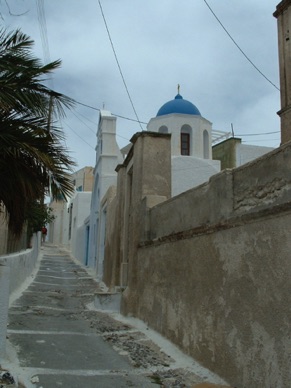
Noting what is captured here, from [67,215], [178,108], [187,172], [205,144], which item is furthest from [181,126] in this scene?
[67,215]

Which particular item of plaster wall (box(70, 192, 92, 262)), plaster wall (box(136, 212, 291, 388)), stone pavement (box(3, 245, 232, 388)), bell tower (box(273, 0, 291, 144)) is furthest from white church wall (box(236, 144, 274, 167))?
plaster wall (box(136, 212, 291, 388))

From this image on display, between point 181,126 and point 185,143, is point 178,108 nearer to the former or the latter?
point 181,126

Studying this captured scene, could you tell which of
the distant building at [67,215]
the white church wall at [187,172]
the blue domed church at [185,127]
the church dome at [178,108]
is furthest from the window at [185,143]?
the distant building at [67,215]

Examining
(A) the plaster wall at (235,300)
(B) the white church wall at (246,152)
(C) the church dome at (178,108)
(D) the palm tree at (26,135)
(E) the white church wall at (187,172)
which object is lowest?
(A) the plaster wall at (235,300)

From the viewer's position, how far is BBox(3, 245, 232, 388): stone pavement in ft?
17.4

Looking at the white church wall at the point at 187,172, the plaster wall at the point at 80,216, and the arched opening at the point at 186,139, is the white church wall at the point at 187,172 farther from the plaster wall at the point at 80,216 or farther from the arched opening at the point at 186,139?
the plaster wall at the point at 80,216

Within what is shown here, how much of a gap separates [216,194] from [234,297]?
1.45m

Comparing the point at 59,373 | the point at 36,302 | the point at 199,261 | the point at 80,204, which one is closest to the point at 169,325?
the point at 199,261

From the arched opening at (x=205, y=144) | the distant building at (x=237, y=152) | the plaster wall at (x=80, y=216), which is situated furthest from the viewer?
the plaster wall at (x=80, y=216)

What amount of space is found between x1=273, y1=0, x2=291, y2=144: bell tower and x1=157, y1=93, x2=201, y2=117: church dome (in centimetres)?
1010

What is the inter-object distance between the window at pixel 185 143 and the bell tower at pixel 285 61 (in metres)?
9.91

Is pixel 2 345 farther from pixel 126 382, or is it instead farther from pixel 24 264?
pixel 24 264

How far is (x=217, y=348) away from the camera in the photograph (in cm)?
533

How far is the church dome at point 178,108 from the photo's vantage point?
20203 millimetres
